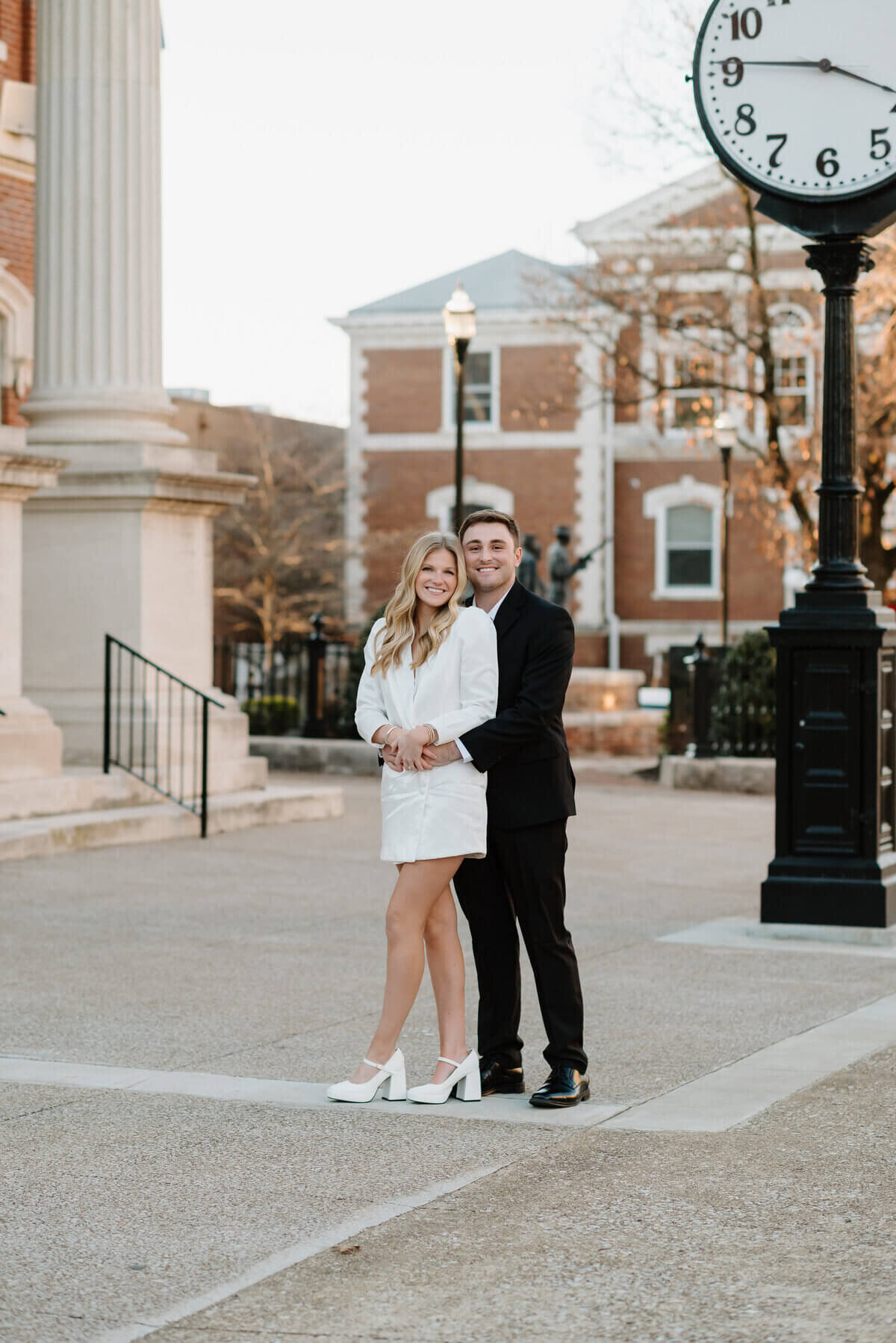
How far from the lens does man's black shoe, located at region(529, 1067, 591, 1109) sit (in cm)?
589

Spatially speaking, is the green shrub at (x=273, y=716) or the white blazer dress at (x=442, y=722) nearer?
the white blazer dress at (x=442, y=722)

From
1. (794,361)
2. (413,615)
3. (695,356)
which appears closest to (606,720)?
(695,356)

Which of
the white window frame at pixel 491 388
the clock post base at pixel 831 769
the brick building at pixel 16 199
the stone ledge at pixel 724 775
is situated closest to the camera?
the clock post base at pixel 831 769

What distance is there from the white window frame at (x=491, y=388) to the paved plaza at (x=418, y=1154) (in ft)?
99.8

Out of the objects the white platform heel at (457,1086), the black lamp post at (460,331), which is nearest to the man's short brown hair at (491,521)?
the white platform heel at (457,1086)

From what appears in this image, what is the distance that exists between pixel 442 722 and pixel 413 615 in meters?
0.36

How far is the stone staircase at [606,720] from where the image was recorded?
2647cm

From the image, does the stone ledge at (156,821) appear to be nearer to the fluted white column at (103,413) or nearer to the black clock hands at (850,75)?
the fluted white column at (103,413)

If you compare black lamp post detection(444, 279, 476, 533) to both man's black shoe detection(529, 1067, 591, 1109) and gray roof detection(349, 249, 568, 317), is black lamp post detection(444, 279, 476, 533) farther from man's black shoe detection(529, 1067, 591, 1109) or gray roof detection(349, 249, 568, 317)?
gray roof detection(349, 249, 568, 317)

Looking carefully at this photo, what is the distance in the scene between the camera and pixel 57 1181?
5.04 m

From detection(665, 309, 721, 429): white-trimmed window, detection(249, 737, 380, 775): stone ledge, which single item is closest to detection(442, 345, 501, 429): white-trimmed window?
detection(665, 309, 721, 429): white-trimmed window

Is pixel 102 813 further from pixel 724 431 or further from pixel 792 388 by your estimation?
pixel 792 388

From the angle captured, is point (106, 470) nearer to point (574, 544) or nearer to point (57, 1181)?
point (57, 1181)

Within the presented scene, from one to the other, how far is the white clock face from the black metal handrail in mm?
5896
